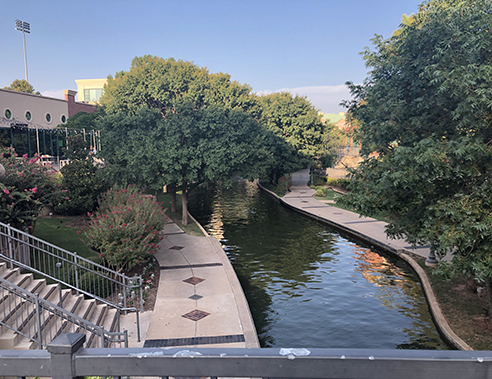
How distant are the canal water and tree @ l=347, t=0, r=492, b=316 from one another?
288cm

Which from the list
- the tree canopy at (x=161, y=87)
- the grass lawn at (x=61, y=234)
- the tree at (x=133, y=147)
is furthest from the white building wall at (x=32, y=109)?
the grass lawn at (x=61, y=234)

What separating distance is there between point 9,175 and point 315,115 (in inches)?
1563

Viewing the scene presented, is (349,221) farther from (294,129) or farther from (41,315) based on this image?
(294,129)

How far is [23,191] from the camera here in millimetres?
13812

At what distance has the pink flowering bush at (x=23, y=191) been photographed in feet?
41.8

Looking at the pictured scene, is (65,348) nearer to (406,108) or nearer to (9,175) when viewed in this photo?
(406,108)

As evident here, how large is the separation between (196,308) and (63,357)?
1058cm

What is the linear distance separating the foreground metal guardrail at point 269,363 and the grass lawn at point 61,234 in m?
14.5

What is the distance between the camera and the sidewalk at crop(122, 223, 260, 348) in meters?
10.4

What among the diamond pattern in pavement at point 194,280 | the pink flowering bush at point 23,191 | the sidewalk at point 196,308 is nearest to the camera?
the sidewalk at point 196,308

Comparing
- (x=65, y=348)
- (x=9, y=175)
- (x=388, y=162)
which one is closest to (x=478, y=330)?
(x=388, y=162)

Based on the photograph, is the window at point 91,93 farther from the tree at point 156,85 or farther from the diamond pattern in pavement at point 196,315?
the diamond pattern in pavement at point 196,315

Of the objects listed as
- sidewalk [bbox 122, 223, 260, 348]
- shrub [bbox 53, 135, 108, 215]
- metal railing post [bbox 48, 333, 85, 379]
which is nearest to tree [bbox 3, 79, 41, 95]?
shrub [bbox 53, 135, 108, 215]

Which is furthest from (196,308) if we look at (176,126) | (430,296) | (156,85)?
(156,85)
